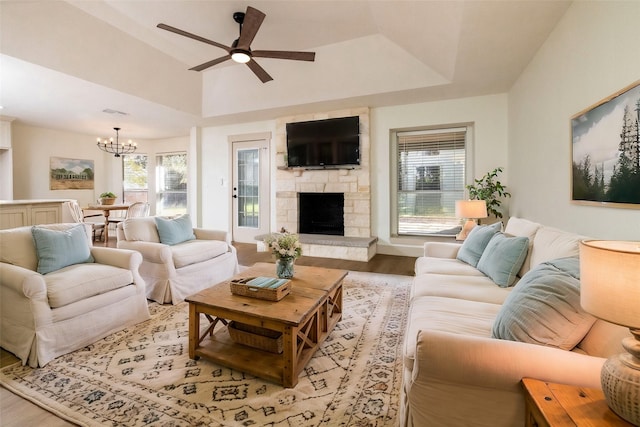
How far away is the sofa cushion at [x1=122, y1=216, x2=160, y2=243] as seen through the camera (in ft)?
10.3

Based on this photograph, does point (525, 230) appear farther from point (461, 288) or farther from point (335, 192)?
point (335, 192)

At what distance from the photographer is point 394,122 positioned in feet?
16.1

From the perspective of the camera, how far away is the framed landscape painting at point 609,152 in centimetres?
164

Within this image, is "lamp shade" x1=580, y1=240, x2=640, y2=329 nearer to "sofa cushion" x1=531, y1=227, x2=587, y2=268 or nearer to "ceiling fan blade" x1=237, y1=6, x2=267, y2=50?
"sofa cushion" x1=531, y1=227, x2=587, y2=268

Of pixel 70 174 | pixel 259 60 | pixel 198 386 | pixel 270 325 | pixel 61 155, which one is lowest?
pixel 198 386

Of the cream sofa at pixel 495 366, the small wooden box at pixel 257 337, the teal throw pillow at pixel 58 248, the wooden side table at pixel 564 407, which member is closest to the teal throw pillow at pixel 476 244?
the cream sofa at pixel 495 366

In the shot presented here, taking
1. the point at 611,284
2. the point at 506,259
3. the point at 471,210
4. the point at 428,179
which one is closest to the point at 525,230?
the point at 506,259

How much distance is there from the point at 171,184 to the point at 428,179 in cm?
627

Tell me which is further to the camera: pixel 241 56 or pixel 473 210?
pixel 473 210

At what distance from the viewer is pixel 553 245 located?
176 cm

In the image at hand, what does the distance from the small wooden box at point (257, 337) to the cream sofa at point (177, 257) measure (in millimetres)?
1234

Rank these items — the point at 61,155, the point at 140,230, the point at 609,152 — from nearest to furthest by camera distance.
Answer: the point at 609,152 < the point at 140,230 < the point at 61,155

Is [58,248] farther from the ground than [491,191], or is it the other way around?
[491,191]

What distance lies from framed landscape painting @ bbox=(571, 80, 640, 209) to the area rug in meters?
1.69
